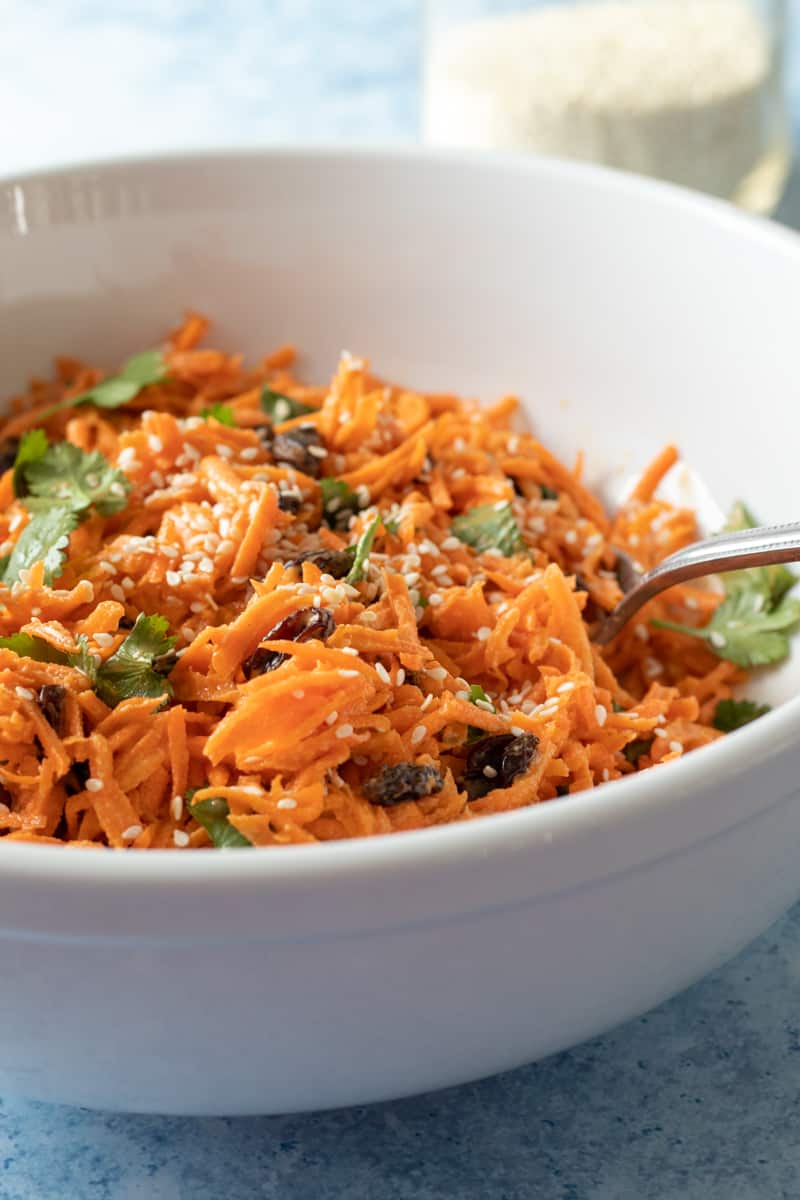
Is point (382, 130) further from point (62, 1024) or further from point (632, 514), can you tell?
point (62, 1024)

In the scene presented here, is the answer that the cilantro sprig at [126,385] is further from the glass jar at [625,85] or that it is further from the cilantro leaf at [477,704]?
the glass jar at [625,85]

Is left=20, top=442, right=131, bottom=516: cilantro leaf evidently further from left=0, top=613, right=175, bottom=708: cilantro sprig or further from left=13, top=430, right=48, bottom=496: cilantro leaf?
left=0, top=613, right=175, bottom=708: cilantro sprig

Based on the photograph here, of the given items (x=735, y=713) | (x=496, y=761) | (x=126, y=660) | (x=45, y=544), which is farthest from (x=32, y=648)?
(x=735, y=713)

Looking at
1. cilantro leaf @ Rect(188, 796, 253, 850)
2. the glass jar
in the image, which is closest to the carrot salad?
cilantro leaf @ Rect(188, 796, 253, 850)

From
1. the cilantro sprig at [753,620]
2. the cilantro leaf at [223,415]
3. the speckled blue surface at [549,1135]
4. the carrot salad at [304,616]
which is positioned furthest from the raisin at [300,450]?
the speckled blue surface at [549,1135]

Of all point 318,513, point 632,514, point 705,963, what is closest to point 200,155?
point 318,513
